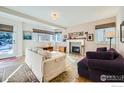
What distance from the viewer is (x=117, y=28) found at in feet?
8.70

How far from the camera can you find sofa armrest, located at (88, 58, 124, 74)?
1589 mm

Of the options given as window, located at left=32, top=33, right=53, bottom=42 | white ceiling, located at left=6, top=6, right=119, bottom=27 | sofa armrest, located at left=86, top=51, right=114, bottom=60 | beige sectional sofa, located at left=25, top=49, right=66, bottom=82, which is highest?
white ceiling, located at left=6, top=6, right=119, bottom=27

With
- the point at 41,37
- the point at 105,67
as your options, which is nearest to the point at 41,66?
the point at 41,37

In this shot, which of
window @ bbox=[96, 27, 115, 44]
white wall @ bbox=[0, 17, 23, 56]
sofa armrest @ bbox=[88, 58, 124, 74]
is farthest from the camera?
window @ bbox=[96, 27, 115, 44]

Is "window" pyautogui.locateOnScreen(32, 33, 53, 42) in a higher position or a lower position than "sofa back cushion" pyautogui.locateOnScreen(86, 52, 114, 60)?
higher

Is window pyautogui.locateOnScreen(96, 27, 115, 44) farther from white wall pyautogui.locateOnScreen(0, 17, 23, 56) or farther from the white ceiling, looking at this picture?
white wall pyautogui.locateOnScreen(0, 17, 23, 56)

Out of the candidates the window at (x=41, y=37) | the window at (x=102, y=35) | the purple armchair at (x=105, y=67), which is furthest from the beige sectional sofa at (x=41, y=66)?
the window at (x=102, y=35)

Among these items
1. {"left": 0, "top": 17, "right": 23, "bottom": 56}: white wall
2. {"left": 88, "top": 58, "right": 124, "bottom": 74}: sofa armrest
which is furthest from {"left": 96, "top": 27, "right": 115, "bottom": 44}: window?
{"left": 0, "top": 17, "right": 23, "bottom": 56}: white wall

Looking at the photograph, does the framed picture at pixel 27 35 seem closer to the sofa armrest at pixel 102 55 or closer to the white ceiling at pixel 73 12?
the white ceiling at pixel 73 12

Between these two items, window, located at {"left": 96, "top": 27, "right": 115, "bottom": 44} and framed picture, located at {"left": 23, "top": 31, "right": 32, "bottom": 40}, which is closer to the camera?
framed picture, located at {"left": 23, "top": 31, "right": 32, "bottom": 40}

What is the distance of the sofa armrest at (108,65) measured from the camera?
1.59m

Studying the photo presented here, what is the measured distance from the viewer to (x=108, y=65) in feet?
5.44

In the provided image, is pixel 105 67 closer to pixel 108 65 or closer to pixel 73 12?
pixel 108 65

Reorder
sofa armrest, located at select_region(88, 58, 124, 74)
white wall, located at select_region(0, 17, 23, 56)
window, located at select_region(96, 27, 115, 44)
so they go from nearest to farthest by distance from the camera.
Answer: sofa armrest, located at select_region(88, 58, 124, 74), white wall, located at select_region(0, 17, 23, 56), window, located at select_region(96, 27, 115, 44)
